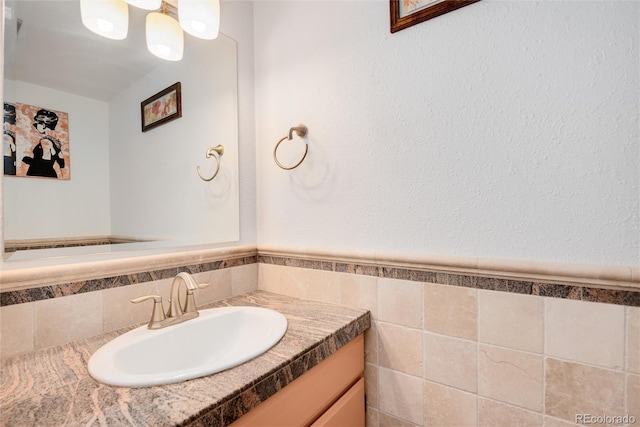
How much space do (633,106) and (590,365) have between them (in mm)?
598

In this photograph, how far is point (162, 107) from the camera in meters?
1.11

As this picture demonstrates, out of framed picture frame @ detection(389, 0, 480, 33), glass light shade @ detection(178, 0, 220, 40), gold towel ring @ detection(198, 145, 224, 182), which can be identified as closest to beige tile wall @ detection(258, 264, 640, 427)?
gold towel ring @ detection(198, 145, 224, 182)

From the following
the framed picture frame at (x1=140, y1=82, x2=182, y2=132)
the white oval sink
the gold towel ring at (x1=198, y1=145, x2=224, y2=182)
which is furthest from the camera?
the gold towel ring at (x1=198, y1=145, x2=224, y2=182)

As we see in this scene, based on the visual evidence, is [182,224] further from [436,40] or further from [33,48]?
[436,40]

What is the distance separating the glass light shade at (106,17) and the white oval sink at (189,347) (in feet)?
3.02

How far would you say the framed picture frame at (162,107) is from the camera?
42.0 inches

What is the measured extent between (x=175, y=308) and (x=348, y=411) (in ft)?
2.05

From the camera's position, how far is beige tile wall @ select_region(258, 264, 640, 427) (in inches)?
27.1

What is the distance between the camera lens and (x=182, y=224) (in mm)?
1145

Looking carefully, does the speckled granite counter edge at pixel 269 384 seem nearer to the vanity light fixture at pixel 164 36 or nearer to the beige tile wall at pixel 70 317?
the beige tile wall at pixel 70 317

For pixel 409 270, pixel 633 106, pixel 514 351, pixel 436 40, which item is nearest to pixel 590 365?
pixel 514 351

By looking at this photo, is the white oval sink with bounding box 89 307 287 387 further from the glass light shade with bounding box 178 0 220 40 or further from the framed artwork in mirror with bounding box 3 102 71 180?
the glass light shade with bounding box 178 0 220 40

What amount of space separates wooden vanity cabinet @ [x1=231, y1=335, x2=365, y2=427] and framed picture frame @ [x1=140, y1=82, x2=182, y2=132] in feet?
3.16

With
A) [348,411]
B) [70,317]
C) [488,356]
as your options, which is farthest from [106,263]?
[488,356]
